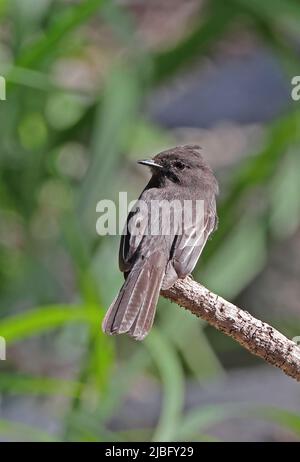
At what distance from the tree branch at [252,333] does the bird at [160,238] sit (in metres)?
0.15

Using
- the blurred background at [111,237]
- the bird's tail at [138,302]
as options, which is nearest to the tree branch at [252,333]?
the bird's tail at [138,302]

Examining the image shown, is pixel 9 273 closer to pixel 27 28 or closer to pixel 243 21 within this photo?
pixel 27 28

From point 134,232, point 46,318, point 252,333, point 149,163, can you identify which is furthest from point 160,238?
point 46,318

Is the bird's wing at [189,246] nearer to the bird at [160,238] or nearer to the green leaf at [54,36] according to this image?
the bird at [160,238]

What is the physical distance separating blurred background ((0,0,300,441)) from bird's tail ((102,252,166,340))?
1.58 metres

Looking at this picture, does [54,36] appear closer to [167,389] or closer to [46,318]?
[46,318]

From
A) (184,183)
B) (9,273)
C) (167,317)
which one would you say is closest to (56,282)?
(9,273)

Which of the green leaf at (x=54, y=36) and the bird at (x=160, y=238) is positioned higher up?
the green leaf at (x=54, y=36)

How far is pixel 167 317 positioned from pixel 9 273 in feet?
3.08

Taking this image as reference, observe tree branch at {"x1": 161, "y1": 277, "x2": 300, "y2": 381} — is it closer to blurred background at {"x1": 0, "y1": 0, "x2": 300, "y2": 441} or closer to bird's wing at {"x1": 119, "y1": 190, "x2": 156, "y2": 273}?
bird's wing at {"x1": 119, "y1": 190, "x2": 156, "y2": 273}

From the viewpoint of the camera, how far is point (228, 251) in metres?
5.89

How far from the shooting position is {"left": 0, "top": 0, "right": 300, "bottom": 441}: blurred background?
502cm

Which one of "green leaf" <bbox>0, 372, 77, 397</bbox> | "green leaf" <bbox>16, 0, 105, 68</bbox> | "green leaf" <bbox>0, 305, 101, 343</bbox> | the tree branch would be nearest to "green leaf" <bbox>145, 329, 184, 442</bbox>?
"green leaf" <bbox>0, 372, 77, 397</bbox>

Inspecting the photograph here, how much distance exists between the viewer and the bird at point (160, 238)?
2.92 metres
